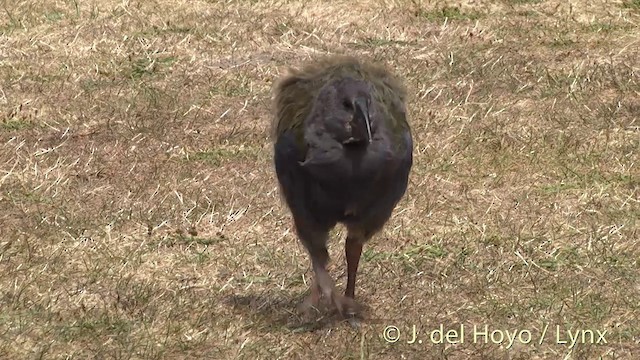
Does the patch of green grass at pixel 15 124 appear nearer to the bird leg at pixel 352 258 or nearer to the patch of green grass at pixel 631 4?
the bird leg at pixel 352 258

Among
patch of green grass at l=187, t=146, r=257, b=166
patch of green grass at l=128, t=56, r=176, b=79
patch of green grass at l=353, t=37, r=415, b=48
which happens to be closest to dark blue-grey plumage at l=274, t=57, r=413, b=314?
patch of green grass at l=187, t=146, r=257, b=166

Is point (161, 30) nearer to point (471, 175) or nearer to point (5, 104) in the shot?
point (5, 104)

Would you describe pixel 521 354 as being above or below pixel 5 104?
above

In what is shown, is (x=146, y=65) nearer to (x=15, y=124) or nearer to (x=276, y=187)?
(x=15, y=124)

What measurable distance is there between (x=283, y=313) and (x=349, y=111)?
4.49 ft

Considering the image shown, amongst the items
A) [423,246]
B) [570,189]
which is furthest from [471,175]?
[423,246]

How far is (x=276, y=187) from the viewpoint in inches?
347

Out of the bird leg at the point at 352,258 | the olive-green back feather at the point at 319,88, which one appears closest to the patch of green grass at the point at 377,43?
the olive-green back feather at the point at 319,88

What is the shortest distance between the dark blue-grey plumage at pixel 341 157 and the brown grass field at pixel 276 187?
567 mm

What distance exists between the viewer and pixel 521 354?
6.26 metres

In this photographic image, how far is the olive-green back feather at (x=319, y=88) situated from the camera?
Answer: 6.49 meters

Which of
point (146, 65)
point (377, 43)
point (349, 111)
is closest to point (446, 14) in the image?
point (377, 43)

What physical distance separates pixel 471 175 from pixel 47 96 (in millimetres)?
3972

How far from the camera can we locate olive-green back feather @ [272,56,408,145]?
6492 millimetres
